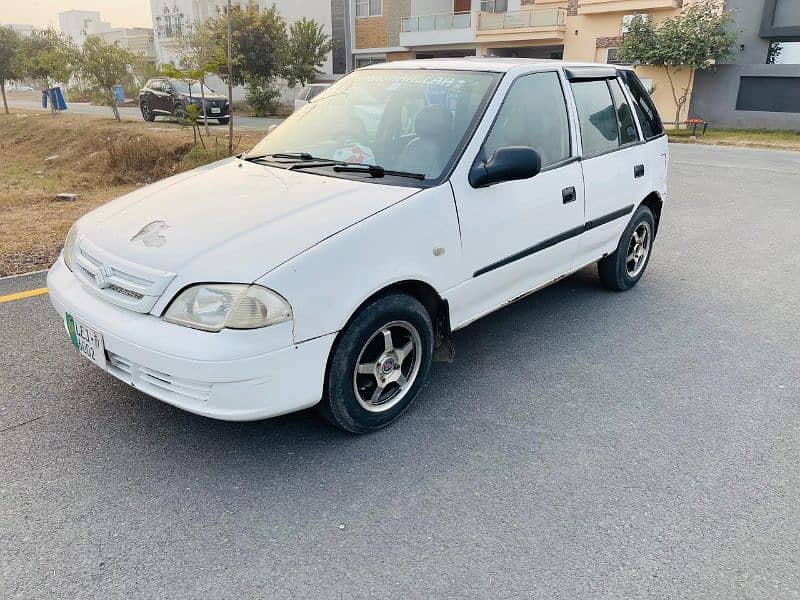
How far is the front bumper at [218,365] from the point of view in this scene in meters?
2.56

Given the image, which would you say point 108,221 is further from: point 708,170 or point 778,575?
point 708,170

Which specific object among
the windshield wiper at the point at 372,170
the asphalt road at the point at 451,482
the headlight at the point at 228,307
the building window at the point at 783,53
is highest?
the building window at the point at 783,53

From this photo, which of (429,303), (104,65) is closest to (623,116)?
(429,303)

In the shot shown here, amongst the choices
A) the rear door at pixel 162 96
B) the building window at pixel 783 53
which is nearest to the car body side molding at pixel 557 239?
the rear door at pixel 162 96

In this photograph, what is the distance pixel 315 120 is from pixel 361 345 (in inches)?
74.1

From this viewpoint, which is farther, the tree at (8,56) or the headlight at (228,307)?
the tree at (8,56)

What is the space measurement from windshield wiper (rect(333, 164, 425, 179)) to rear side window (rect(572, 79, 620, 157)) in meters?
1.57

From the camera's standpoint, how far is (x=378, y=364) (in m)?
3.14

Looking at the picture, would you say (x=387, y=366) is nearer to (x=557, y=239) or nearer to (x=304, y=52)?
(x=557, y=239)

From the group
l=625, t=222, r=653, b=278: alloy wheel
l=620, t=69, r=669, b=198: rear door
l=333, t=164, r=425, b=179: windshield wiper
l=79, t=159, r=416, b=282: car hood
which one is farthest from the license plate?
l=620, t=69, r=669, b=198: rear door

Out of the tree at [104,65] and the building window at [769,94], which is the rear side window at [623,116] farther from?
the building window at [769,94]

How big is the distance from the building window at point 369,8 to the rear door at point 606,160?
3436cm

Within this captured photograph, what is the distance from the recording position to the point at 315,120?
4.16 m

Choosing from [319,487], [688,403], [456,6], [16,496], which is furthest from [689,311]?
[456,6]
